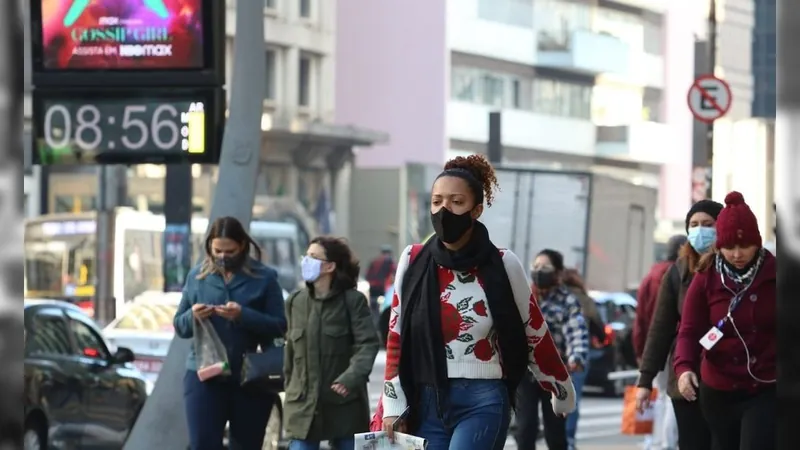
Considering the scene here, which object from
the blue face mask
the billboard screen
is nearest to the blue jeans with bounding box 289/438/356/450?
the blue face mask

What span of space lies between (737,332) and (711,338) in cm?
12

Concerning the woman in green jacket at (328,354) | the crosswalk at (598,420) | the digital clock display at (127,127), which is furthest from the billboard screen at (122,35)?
the crosswalk at (598,420)

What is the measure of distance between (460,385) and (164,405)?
639cm

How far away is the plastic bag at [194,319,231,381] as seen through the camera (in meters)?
11.3

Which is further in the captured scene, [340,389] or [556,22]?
[556,22]

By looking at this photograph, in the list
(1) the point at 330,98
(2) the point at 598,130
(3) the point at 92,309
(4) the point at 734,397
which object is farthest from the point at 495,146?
(4) the point at 734,397

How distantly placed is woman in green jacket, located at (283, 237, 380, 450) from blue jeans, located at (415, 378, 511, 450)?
3.21 m

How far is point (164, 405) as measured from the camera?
1363 cm

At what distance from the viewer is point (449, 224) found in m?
7.55

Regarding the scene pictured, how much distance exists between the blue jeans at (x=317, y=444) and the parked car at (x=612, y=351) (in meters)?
16.0

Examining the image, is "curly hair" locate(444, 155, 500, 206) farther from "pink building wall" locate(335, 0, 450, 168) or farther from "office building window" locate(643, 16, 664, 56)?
"office building window" locate(643, 16, 664, 56)

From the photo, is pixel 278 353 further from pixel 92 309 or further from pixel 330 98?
pixel 330 98

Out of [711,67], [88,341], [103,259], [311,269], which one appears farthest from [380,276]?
[311,269]

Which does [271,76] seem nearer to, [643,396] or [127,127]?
[127,127]
